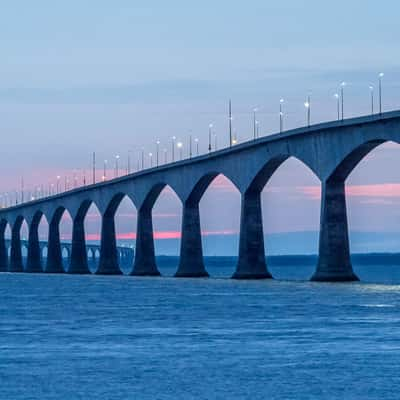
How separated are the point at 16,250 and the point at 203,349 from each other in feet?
490

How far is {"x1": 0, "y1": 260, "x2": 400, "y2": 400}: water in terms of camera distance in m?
34.8

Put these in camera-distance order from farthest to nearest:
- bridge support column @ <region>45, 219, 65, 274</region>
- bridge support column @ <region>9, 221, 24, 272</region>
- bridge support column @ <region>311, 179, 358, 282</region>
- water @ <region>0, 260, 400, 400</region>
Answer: bridge support column @ <region>9, 221, 24, 272</region>, bridge support column @ <region>45, 219, 65, 274</region>, bridge support column @ <region>311, 179, 358, 282</region>, water @ <region>0, 260, 400, 400</region>

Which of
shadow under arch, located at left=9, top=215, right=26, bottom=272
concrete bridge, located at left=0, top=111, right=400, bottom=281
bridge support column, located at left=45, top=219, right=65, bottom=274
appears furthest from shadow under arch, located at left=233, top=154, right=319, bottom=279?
shadow under arch, located at left=9, top=215, right=26, bottom=272

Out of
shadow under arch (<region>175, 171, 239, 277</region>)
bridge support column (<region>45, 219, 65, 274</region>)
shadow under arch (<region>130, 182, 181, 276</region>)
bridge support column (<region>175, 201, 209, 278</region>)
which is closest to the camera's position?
shadow under arch (<region>175, 171, 239, 277</region>)

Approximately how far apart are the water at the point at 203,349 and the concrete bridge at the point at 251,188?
1561 centimetres

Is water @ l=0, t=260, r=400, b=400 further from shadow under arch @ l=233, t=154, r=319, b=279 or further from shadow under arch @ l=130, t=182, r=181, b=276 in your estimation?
shadow under arch @ l=130, t=182, r=181, b=276

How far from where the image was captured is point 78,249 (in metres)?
158

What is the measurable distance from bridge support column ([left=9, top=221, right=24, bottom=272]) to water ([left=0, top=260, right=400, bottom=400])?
116739 mm

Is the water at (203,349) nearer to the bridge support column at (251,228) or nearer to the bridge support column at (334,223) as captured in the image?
the bridge support column at (334,223)

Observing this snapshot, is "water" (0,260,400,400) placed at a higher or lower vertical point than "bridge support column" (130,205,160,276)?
lower

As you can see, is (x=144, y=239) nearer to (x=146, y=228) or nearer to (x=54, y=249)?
(x=146, y=228)

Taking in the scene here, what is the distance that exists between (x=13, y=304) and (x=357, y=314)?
22.9 metres

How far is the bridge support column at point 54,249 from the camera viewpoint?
167 meters

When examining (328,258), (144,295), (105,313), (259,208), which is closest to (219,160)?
(259,208)
